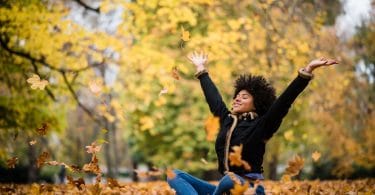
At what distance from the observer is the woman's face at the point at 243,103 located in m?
3.84

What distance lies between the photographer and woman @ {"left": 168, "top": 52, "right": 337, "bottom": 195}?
3.35m

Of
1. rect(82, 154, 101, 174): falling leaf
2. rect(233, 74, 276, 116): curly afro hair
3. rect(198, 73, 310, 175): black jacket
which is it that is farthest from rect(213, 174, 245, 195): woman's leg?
rect(82, 154, 101, 174): falling leaf

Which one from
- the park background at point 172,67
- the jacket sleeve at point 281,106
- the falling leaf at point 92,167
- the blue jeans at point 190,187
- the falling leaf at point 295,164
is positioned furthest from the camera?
the park background at point 172,67

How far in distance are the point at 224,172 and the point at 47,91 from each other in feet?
23.4

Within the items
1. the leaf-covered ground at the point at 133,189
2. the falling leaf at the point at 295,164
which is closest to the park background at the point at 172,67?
the leaf-covered ground at the point at 133,189

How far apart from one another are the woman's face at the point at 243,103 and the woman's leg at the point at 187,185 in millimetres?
743

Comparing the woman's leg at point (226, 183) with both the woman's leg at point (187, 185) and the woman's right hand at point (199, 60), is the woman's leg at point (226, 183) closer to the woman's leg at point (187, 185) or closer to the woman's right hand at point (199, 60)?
the woman's leg at point (187, 185)

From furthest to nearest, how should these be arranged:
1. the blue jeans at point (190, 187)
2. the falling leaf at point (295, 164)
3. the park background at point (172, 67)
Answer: the park background at point (172, 67), the blue jeans at point (190, 187), the falling leaf at point (295, 164)

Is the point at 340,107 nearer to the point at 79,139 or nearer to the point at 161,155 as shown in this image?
the point at 161,155

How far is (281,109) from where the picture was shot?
3377 mm

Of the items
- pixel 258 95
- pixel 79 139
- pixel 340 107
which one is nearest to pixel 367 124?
pixel 340 107

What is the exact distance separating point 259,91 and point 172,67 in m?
2.07

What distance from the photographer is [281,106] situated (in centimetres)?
336

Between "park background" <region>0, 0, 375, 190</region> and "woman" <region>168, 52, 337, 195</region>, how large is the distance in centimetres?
33
